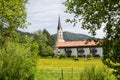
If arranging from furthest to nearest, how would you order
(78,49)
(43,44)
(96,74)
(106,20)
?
(43,44), (78,49), (96,74), (106,20)

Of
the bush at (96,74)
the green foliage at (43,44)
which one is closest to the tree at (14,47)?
the bush at (96,74)

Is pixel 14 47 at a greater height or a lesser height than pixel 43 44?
lesser

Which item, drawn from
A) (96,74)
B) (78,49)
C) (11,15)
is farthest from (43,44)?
(96,74)

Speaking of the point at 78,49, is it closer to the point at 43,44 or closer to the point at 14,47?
the point at 43,44

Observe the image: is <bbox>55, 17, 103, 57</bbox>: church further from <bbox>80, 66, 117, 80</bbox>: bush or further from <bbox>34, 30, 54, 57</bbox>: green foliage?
<bbox>80, 66, 117, 80</bbox>: bush

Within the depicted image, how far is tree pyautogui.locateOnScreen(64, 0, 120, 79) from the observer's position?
13.4 m

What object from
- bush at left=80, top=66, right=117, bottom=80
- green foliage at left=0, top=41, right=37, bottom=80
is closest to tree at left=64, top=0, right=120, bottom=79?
bush at left=80, top=66, right=117, bottom=80

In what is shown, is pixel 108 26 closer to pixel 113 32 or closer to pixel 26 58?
pixel 113 32

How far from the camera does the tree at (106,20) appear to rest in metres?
13.4

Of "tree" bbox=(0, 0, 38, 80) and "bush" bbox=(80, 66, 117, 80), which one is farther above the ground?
"tree" bbox=(0, 0, 38, 80)

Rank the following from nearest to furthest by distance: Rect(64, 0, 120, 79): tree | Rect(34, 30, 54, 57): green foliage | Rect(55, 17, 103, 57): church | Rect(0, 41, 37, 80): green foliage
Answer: Rect(64, 0, 120, 79): tree, Rect(0, 41, 37, 80): green foliage, Rect(34, 30, 54, 57): green foliage, Rect(55, 17, 103, 57): church

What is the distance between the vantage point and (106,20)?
13.8 m

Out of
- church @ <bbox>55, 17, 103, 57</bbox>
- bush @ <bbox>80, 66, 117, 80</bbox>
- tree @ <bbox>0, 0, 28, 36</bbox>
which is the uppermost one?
tree @ <bbox>0, 0, 28, 36</bbox>

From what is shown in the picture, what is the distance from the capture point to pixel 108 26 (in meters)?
13.8
